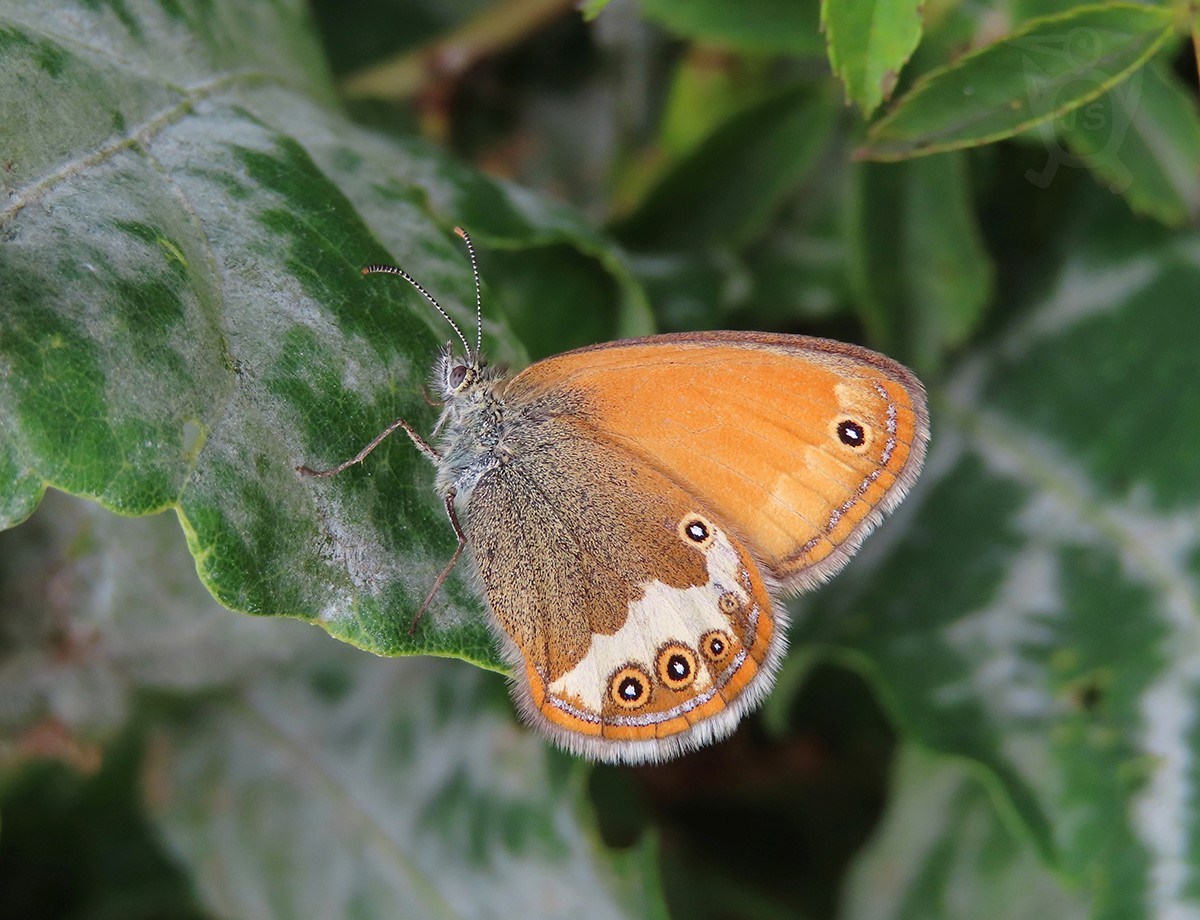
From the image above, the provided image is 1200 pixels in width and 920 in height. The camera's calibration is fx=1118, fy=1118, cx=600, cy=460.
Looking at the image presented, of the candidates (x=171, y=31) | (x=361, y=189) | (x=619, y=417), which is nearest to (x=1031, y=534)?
(x=619, y=417)

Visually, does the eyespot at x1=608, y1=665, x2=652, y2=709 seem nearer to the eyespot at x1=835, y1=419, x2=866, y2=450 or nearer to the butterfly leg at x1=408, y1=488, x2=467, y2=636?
the butterfly leg at x1=408, y1=488, x2=467, y2=636

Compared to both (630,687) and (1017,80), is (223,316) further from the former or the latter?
(1017,80)

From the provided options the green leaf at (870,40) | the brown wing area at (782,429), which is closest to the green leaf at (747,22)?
→ the green leaf at (870,40)

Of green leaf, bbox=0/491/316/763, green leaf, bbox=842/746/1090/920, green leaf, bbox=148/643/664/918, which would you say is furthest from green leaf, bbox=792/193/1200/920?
green leaf, bbox=0/491/316/763

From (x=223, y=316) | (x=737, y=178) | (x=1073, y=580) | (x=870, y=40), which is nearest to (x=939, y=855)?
(x=1073, y=580)

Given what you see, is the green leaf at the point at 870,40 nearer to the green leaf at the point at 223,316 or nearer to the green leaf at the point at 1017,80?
the green leaf at the point at 1017,80
